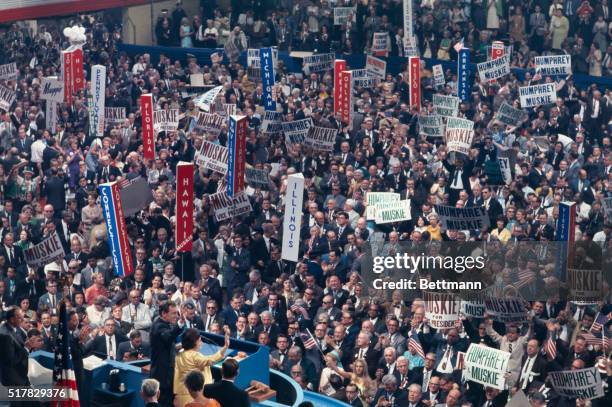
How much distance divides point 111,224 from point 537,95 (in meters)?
10.6

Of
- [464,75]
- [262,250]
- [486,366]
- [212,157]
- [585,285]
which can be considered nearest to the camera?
[486,366]

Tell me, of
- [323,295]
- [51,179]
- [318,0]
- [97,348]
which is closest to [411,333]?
[323,295]

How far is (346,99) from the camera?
2675 cm

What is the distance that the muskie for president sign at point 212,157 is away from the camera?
73.2 feet

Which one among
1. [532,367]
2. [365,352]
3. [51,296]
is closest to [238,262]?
[51,296]

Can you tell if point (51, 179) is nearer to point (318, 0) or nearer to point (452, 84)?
point (452, 84)

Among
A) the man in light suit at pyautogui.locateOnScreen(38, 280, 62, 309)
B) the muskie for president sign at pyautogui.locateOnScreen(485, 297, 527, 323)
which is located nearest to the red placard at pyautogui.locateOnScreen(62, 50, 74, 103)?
the man in light suit at pyautogui.locateOnScreen(38, 280, 62, 309)

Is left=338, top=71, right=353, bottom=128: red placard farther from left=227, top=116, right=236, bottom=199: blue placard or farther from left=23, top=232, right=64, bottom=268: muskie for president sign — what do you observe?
left=23, top=232, right=64, bottom=268: muskie for president sign

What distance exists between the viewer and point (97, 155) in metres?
24.8

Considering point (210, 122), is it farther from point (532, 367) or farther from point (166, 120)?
point (532, 367)

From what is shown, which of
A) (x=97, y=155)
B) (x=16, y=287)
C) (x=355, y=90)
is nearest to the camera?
(x=16, y=287)

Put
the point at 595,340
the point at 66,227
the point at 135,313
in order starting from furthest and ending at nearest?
the point at 66,227 < the point at 135,313 < the point at 595,340

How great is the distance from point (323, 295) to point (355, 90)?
1262 cm

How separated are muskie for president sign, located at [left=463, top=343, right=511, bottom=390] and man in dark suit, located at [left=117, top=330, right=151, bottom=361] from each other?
399 cm
